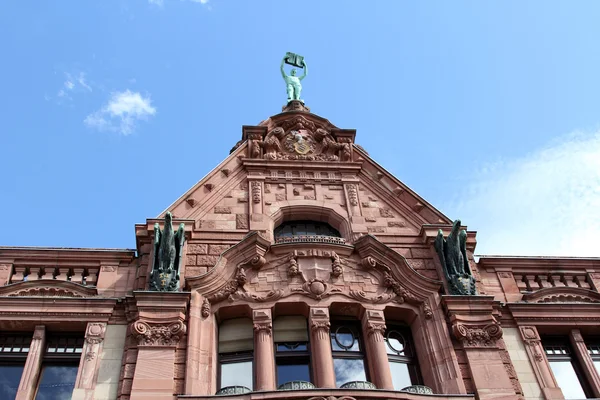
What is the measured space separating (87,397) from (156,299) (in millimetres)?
2652

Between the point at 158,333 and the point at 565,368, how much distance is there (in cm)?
1001

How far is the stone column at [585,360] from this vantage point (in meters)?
15.6

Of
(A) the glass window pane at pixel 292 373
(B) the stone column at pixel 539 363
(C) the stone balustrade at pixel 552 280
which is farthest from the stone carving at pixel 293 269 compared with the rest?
(C) the stone balustrade at pixel 552 280

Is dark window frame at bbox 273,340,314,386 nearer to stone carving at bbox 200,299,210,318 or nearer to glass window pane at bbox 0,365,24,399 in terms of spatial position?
stone carving at bbox 200,299,210,318

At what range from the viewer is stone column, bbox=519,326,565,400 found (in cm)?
1509

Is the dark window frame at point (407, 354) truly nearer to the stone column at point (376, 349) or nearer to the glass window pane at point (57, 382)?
the stone column at point (376, 349)

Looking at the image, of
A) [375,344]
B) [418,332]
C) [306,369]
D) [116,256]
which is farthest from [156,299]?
[418,332]

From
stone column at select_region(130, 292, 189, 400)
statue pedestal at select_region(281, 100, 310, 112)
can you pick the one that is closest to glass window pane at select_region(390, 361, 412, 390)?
stone column at select_region(130, 292, 189, 400)

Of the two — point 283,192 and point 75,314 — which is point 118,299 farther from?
point 283,192

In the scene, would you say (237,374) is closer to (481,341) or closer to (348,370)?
(348,370)

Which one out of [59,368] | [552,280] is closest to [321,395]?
[59,368]

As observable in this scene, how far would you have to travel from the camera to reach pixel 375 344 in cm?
1554

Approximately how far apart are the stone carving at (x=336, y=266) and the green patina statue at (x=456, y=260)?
2821 millimetres

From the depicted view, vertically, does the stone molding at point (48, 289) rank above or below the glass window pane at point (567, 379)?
above
